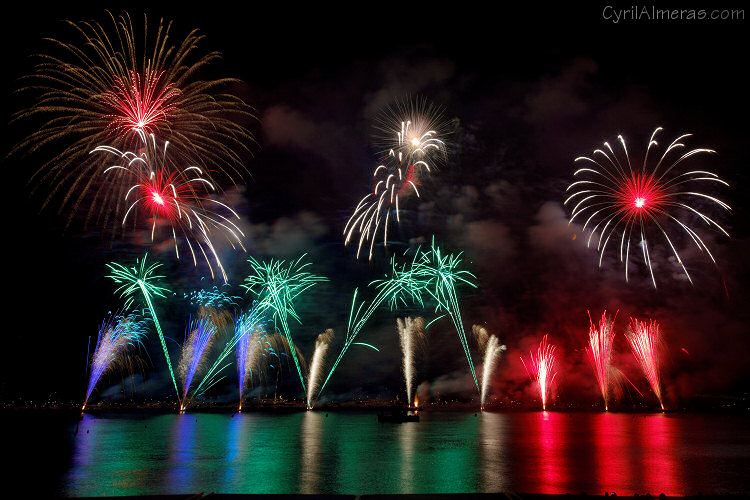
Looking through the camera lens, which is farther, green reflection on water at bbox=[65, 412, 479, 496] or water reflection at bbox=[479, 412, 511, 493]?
water reflection at bbox=[479, 412, 511, 493]

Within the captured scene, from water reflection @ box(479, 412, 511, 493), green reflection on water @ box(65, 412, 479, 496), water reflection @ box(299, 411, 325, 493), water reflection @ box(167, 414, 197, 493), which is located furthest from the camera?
water reflection @ box(167, 414, 197, 493)

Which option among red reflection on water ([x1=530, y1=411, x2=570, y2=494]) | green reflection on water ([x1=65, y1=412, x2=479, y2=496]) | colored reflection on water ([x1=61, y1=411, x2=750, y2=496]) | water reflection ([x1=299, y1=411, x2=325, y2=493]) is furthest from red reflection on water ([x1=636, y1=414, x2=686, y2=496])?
water reflection ([x1=299, y1=411, x2=325, y2=493])

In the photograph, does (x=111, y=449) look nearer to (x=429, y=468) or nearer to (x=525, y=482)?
(x=429, y=468)

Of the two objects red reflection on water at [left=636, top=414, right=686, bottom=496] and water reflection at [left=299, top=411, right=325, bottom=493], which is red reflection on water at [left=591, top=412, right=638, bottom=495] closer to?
red reflection on water at [left=636, top=414, right=686, bottom=496]

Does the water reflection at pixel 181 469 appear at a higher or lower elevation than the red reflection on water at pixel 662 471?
lower

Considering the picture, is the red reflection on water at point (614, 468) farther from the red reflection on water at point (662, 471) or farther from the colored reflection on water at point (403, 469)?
the red reflection on water at point (662, 471)

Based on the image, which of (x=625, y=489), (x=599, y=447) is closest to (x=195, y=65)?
(x=625, y=489)

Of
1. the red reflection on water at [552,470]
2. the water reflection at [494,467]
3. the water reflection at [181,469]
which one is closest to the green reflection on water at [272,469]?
the water reflection at [181,469]

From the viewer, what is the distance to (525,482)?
19.6 m

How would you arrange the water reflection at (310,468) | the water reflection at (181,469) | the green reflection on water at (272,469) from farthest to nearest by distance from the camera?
the water reflection at (181,469), the green reflection on water at (272,469), the water reflection at (310,468)

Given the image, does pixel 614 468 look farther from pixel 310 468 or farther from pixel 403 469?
pixel 310 468

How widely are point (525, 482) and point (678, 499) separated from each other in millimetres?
6518

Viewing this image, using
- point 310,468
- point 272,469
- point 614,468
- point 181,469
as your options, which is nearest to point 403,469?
point 310,468

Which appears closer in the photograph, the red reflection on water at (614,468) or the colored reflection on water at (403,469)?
the colored reflection on water at (403,469)
